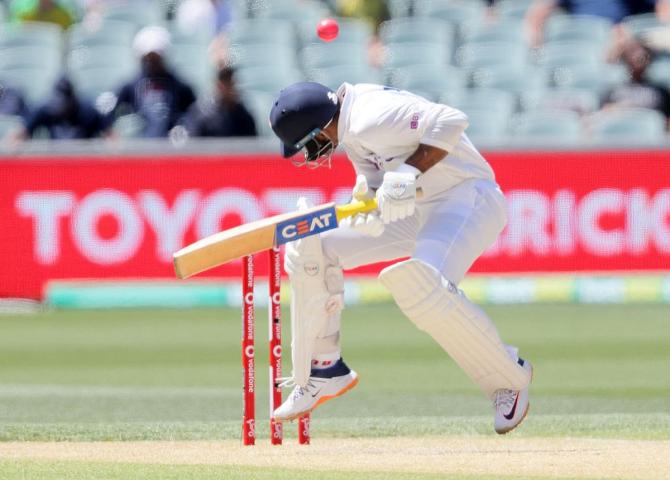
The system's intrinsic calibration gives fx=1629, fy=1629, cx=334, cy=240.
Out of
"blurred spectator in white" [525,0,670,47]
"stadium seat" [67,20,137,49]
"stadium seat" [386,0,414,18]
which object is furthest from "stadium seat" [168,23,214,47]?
"blurred spectator in white" [525,0,670,47]

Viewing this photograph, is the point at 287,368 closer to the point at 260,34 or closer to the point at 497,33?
the point at 260,34

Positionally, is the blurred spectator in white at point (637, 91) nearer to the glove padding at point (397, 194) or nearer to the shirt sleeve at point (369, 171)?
the shirt sleeve at point (369, 171)

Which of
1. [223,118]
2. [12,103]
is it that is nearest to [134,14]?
[12,103]

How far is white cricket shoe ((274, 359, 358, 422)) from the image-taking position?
22.6ft

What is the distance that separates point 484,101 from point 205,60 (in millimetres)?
2816

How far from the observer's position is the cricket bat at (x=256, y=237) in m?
6.56

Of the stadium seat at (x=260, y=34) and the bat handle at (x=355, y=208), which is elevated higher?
the bat handle at (x=355, y=208)

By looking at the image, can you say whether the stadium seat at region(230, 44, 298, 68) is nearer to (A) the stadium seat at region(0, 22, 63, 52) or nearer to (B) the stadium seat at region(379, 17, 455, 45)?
(B) the stadium seat at region(379, 17, 455, 45)

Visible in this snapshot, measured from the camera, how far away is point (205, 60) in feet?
52.2

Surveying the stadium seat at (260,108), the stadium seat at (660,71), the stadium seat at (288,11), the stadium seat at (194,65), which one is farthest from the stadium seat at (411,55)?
the stadium seat at (660,71)

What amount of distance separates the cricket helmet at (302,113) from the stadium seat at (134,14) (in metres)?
9.61

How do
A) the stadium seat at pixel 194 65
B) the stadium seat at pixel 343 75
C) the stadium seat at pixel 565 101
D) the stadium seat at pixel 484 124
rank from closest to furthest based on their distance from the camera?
the stadium seat at pixel 484 124 → the stadium seat at pixel 565 101 → the stadium seat at pixel 343 75 → the stadium seat at pixel 194 65

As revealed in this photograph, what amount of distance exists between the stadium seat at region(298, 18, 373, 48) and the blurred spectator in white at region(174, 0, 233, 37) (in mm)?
764

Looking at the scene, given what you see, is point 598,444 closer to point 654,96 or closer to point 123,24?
point 654,96
